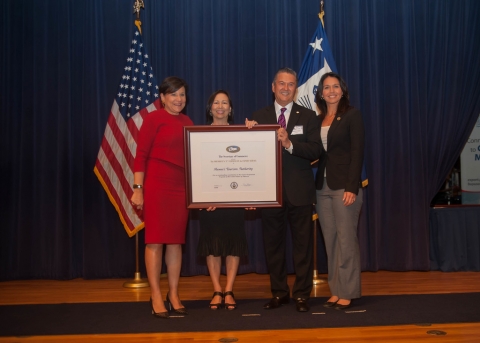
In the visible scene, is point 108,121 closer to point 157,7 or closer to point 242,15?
point 157,7

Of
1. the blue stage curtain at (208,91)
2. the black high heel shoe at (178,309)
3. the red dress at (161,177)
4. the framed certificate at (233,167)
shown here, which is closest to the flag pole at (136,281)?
the blue stage curtain at (208,91)

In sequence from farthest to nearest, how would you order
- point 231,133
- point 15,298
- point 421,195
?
point 421,195 < point 15,298 < point 231,133

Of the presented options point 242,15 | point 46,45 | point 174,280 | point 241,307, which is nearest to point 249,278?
point 241,307

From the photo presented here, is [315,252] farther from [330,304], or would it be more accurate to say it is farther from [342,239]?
[342,239]

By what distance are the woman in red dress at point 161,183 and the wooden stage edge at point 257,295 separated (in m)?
0.55

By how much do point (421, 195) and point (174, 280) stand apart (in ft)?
9.69

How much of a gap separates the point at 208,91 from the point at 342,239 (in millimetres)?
2469

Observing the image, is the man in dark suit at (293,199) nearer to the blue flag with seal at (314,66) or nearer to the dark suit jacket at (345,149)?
the dark suit jacket at (345,149)

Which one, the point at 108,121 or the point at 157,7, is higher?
the point at 157,7

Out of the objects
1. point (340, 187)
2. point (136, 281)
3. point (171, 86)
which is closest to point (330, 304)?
point (340, 187)

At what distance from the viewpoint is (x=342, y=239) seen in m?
3.38

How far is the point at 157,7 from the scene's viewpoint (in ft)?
17.1

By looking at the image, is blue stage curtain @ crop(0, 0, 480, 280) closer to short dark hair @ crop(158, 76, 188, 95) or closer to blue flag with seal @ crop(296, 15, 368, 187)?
blue flag with seal @ crop(296, 15, 368, 187)

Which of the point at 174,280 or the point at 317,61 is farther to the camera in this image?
the point at 317,61
